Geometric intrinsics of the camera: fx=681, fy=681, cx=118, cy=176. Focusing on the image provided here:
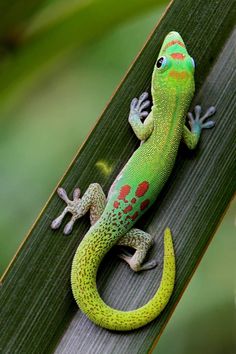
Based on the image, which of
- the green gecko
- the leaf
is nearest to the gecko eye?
the green gecko

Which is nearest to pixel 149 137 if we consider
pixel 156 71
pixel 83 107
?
pixel 156 71

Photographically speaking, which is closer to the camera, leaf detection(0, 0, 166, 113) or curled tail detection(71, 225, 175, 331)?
curled tail detection(71, 225, 175, 331)

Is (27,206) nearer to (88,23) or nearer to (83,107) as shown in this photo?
(83,107)

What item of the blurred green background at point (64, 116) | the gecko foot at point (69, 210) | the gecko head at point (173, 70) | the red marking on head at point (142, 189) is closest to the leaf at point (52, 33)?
the blurred green background at point (64, 116)

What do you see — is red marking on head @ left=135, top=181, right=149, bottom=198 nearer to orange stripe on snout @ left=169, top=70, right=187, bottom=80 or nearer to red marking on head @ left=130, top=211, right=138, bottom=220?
red marking on head @ left=130, top=211, right=138, bottom=220

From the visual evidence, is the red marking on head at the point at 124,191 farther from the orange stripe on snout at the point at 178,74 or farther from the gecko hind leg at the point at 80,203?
the orange stripe on snout at the point at 178,74

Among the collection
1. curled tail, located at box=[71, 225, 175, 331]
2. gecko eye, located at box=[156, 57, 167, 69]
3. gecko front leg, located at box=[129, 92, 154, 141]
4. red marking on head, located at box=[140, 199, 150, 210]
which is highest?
gecko eye, located at box=[156, 57, 167, 69]

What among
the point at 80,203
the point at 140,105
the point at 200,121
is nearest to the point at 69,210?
the point at 80,203
